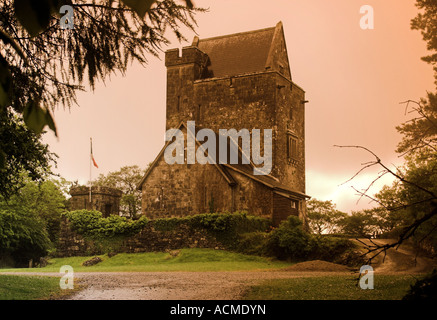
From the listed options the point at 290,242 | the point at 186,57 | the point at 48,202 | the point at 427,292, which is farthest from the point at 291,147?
the point at 427,292

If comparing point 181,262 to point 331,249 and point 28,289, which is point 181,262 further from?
point 28,289

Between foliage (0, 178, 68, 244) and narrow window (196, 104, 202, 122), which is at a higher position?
narrow window (196, 104, 202, 122)

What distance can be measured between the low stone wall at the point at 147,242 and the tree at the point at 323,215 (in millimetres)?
43776

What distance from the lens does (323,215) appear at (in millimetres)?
74062

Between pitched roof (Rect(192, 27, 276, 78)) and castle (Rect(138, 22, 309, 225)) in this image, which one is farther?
pitched roof (Rect(192, 27, 276, 78))

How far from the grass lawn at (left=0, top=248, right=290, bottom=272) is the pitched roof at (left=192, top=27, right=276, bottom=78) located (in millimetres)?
20342

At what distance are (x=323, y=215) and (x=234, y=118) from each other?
3428cm

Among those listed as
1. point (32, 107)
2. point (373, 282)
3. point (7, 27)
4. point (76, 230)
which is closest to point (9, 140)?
point (7, 27)

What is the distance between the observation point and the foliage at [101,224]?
33125 mm

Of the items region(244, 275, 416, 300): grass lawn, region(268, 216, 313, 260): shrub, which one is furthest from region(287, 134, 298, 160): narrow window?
region(244, 275, 416, 300): grass lawn

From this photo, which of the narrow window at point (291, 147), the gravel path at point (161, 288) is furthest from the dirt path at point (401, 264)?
the narrow window at point (291, 147)

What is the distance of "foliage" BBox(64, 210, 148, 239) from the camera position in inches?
1304

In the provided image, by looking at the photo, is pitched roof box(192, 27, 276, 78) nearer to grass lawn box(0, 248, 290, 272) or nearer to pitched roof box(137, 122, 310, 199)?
pitched roof box(137, 122, 310, 199)

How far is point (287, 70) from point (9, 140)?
3521 centimetres
